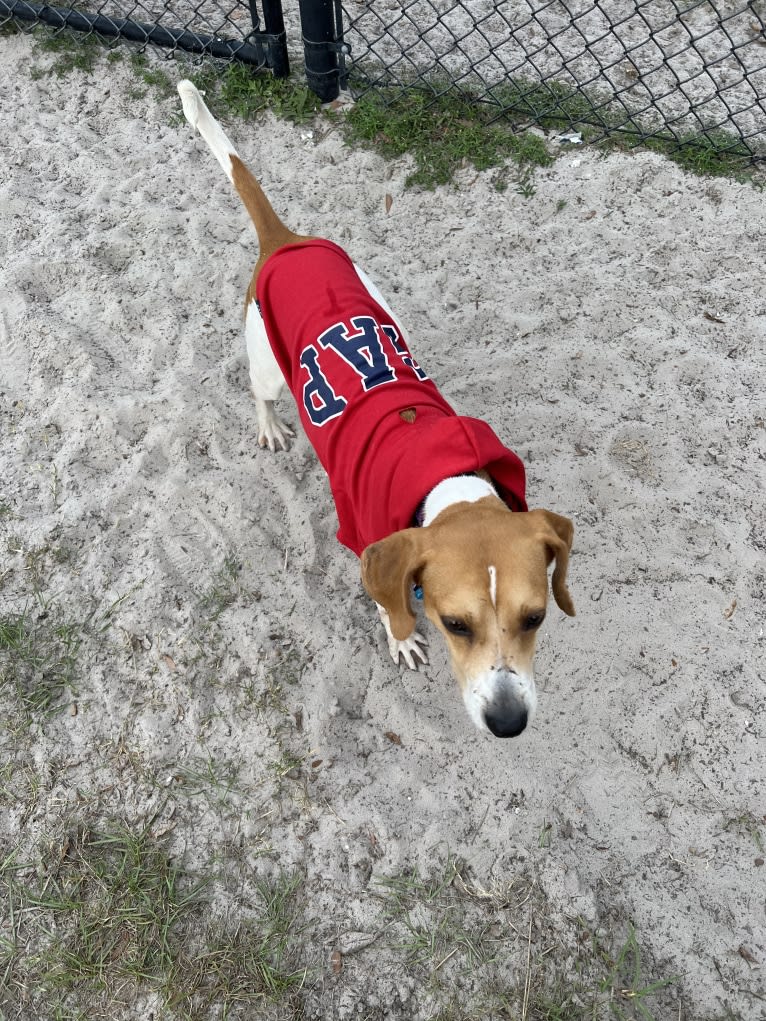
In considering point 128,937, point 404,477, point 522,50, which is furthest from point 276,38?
point 128,937

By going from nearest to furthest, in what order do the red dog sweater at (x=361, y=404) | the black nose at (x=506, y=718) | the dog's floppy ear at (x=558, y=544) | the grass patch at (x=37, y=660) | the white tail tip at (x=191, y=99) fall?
the black nose at (x=506, y=718) < the dog's floppy ear at (x=558, y=544) < the red dog sweater at (x=361, y=404) < the grass patch at (x=37, y=660) < the white tail tip at (x=191, y=99)

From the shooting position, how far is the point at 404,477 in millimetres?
2420

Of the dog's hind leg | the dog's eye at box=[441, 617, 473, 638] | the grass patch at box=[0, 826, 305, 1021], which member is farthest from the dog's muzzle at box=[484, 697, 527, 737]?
the dog's hind leg

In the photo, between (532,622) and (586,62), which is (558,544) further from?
(586,62)

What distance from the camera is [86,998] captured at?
7.98 feet

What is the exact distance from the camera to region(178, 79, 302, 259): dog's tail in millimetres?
3160

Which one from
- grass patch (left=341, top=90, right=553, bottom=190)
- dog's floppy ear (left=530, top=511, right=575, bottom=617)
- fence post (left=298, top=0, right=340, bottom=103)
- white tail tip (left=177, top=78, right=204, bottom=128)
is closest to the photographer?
dog's floppy ear (left=530, top=511, right=575, bottom=617)

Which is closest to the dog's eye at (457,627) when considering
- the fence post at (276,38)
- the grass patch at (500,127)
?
the grass patch at (500,127)

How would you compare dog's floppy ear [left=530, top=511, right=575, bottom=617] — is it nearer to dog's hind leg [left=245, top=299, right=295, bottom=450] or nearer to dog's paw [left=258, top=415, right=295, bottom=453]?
dog's hind leg [left=245, top=299, right=295, bottom=450]

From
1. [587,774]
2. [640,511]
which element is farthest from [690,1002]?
[640,511]

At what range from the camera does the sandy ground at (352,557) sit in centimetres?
263

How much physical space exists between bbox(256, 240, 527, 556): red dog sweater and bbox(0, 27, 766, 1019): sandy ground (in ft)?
2.39

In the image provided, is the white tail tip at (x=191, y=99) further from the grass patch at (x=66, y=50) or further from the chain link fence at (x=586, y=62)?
the grass patch at (x=66, y=50)

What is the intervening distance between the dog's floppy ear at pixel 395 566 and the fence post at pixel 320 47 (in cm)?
383
